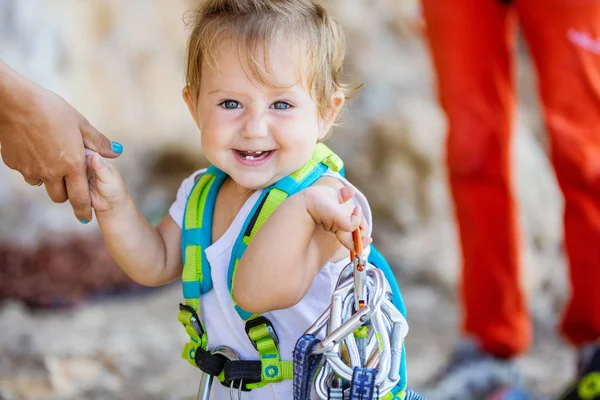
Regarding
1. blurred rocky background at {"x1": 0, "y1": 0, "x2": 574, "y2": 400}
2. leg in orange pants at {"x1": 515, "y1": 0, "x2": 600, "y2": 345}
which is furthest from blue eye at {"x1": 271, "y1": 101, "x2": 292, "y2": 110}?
blurred rocky background at {"x1": 0, "y1": 0, "x2": 574, "y2": 400}

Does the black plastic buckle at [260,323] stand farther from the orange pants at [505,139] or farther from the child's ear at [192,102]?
the orange pants at [505,139]

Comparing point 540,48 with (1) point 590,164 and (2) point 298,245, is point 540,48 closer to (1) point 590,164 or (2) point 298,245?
(1) point 590,164

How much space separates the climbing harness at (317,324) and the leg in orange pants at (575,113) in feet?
2.54

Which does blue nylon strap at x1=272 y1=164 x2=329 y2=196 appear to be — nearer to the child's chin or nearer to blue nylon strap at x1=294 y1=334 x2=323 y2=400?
the child's chin

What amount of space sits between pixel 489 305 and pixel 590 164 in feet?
1.57

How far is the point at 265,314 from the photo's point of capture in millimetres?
1155

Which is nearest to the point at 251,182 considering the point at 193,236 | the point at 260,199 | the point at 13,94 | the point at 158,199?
the point at 260,199

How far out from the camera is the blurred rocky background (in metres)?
2.37

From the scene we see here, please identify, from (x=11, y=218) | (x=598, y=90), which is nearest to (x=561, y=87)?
(x=598, y=90)

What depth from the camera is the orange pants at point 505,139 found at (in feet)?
5.61

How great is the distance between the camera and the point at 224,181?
1259mm

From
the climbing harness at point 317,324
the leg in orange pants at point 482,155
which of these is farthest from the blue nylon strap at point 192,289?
the leg in orange pants at point 482,155

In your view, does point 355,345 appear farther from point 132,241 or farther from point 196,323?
point 132,241

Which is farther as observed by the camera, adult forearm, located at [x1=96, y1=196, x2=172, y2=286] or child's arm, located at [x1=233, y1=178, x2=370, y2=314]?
adult forearm, located at [x1=96, y1=196, x2=172, y2=286]
